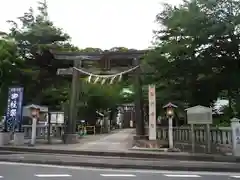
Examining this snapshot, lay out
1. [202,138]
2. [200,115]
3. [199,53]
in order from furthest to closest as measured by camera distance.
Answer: [202,138] → [199,53] → [200,115]

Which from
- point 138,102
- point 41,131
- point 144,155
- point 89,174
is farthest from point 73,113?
point 89,174

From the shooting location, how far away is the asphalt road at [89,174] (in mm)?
8664

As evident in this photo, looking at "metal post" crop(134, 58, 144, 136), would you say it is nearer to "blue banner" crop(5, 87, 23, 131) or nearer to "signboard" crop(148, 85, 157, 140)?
"signboard" crop(148, 85, 157, 140)

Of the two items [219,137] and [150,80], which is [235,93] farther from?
[150,80]

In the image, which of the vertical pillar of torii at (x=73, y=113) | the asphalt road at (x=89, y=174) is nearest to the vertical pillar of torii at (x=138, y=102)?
the vertical pillar of torii at (x=73, y=113)

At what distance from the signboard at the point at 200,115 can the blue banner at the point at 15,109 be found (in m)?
9.06

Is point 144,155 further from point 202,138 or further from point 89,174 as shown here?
point 89,174

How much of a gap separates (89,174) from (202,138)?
818 cm

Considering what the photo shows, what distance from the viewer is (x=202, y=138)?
51.6 feet

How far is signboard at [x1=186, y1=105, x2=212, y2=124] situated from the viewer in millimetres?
13555

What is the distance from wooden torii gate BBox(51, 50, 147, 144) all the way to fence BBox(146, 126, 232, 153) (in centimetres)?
211

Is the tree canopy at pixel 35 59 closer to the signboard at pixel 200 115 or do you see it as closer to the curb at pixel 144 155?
the curb at pixel 144 155

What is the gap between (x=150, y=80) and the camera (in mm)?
18047

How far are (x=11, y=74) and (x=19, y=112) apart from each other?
10.6ft
